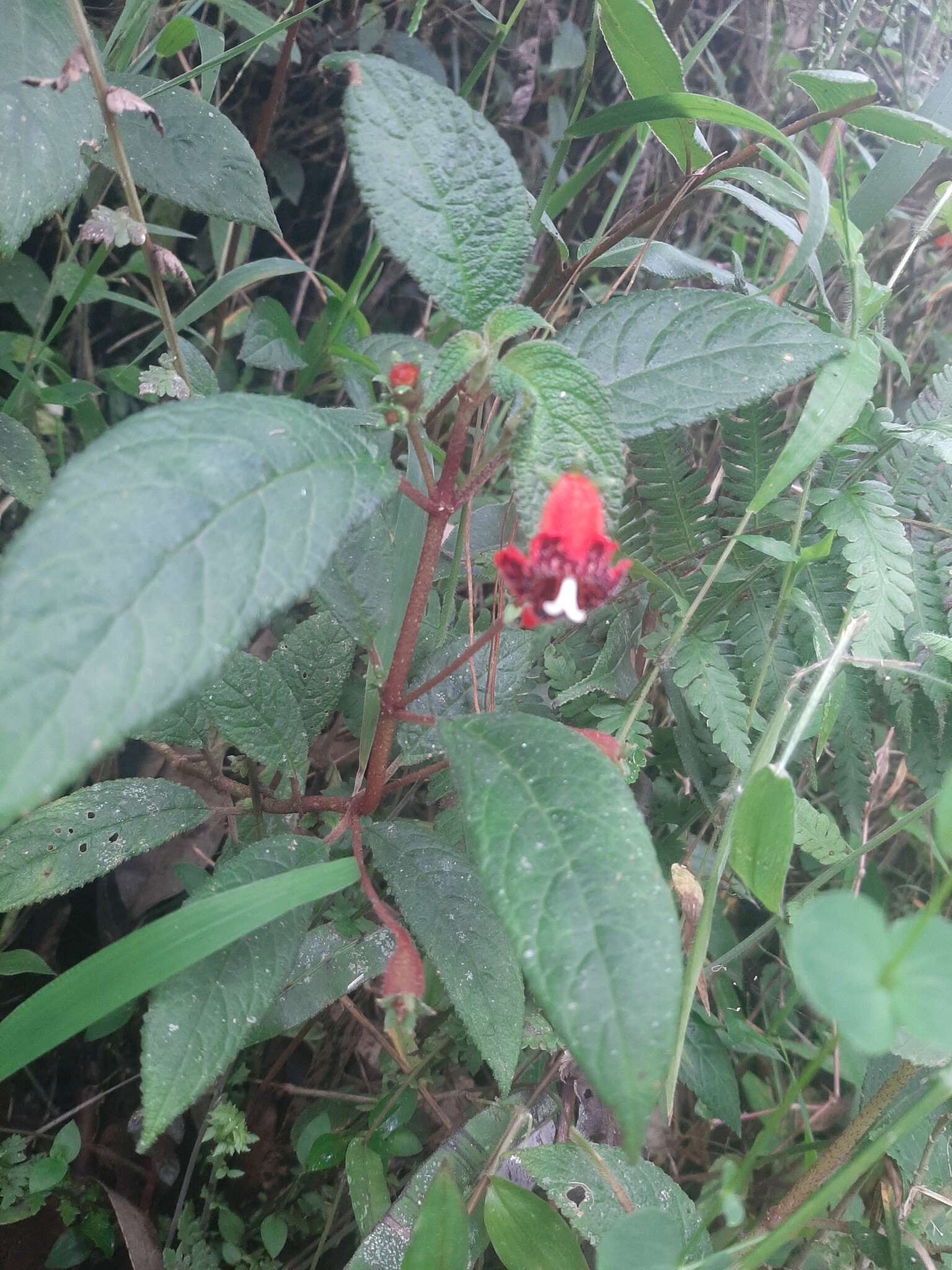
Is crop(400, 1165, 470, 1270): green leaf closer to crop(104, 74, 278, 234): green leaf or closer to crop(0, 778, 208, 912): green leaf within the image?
crop(0, 778, 208, 912): green leaf

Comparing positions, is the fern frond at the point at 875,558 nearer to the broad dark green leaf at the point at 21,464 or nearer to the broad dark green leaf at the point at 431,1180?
the broad dark green leaf at the point at 431,1180

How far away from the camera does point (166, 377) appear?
880 mm

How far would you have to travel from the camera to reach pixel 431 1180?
0.84 metres

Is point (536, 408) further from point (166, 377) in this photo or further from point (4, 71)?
point (4, 71)

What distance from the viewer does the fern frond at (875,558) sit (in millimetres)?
909

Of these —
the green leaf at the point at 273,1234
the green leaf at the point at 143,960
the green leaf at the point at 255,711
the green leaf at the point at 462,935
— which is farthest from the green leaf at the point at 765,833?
the green leaf at the point at 273,1234

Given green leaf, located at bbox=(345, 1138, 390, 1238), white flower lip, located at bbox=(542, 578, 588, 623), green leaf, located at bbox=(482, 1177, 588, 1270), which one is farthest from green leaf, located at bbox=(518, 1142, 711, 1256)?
white flower lip, located at bbox=(542, 578, 588, 623)

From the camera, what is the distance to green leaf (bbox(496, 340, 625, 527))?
64 cm

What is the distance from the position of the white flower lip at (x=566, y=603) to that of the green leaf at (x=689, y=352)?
214mm

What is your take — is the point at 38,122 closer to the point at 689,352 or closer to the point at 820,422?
the point at 689,352

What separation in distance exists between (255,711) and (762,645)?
589mm

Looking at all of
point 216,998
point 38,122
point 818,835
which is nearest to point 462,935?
point 216,998

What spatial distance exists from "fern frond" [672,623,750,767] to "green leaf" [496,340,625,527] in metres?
0.38

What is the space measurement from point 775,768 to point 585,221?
149 cm
